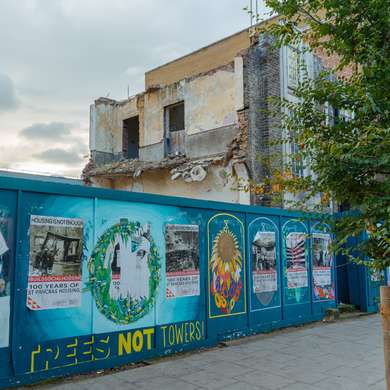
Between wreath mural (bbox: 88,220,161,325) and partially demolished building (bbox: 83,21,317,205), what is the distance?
6.80m

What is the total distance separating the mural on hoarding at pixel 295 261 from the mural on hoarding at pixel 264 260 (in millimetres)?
401

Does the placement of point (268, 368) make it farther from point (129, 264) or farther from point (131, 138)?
point (131, 138)

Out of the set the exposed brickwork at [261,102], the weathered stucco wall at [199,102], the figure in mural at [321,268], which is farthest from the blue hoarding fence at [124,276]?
the weathered stucco wall at [199,102]

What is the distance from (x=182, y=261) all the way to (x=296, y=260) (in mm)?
3365

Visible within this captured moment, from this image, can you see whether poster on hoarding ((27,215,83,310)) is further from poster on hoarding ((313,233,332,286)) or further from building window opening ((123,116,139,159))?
building window opening ((123,116,139,159))

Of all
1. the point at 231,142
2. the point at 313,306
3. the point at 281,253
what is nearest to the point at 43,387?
the point at 281,253

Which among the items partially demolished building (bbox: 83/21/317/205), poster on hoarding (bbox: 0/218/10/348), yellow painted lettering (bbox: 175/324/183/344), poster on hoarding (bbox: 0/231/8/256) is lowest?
yellow painted lettering (bbox: 175/324/183/344)

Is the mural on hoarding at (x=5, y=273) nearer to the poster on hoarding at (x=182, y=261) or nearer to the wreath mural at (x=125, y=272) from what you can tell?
the wreath mural at (x=125, y=272)

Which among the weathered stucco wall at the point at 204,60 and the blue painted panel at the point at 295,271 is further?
the weathered stucco wall at the point at 204,60

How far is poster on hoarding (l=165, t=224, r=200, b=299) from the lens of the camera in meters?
7.02

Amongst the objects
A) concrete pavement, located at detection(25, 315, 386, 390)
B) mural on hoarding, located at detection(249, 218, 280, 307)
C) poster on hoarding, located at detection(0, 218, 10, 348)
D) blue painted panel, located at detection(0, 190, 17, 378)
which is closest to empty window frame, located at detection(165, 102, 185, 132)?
mural on hoarding, located at detection(249, 218, 280, 307)

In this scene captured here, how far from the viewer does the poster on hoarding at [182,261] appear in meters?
7.02

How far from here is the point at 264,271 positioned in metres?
8.71

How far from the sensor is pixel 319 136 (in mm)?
4020
